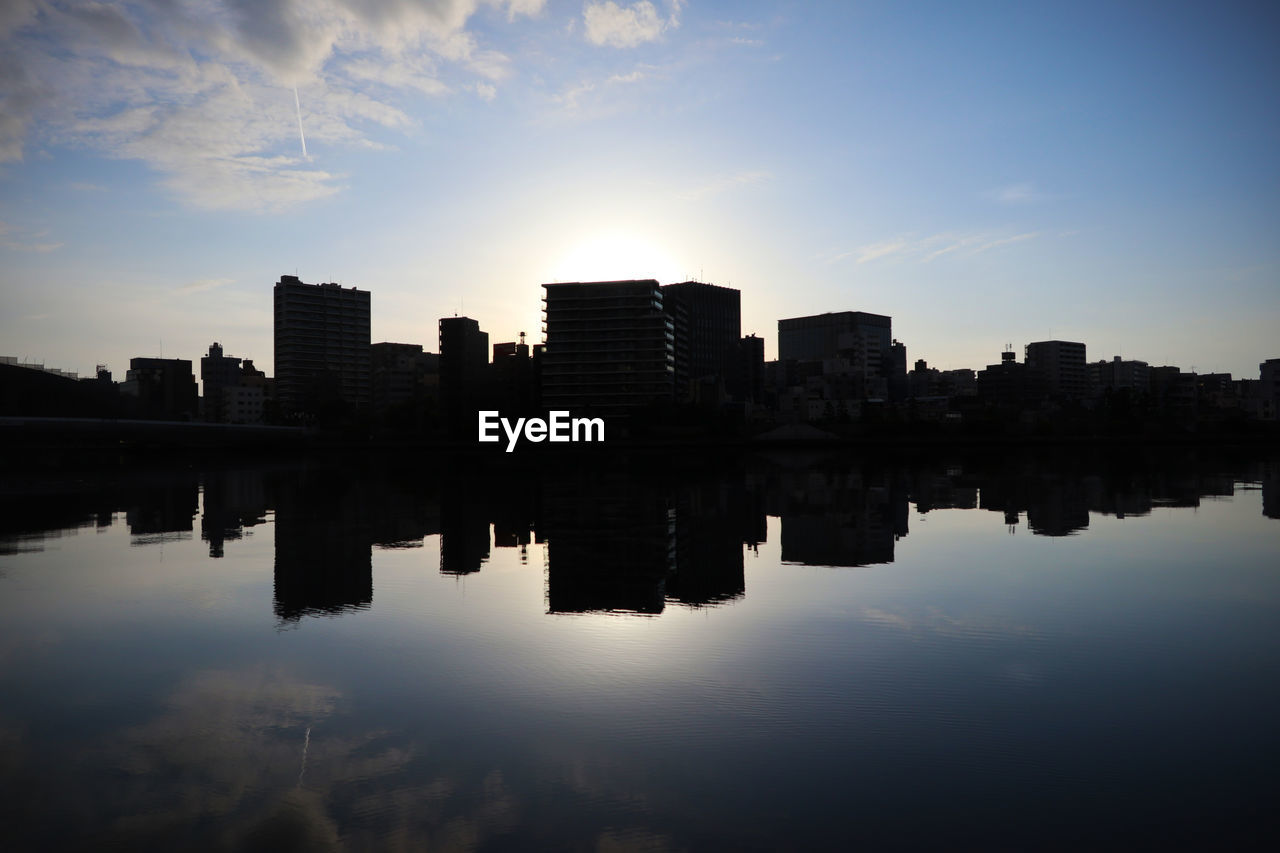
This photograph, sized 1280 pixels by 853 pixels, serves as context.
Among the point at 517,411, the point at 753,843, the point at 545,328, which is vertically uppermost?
the point at 545,328

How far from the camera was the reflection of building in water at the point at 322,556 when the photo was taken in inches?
602

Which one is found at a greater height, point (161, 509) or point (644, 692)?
point (161, 509)

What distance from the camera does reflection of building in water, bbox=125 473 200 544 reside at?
2586 cm

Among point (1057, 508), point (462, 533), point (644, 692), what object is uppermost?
point (1057, 508)

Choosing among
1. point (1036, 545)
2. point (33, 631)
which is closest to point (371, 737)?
point (33, 631)

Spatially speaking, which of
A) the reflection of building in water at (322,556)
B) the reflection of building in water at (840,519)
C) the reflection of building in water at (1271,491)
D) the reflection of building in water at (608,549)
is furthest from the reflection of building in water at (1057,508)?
the reflection of building in water at (322,556)

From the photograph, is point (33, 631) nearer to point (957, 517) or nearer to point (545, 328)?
point (957, 517)

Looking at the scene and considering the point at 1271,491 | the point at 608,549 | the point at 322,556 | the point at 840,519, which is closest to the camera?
the point at 322,556

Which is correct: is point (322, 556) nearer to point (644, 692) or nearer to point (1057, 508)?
point (644, 692)

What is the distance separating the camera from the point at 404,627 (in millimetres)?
13203

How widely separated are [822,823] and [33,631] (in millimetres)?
13776

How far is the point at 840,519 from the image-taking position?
90.2 ft

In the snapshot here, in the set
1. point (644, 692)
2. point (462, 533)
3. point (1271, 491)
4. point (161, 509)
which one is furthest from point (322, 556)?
point (1271, 491)

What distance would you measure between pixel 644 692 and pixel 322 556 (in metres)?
13.5
